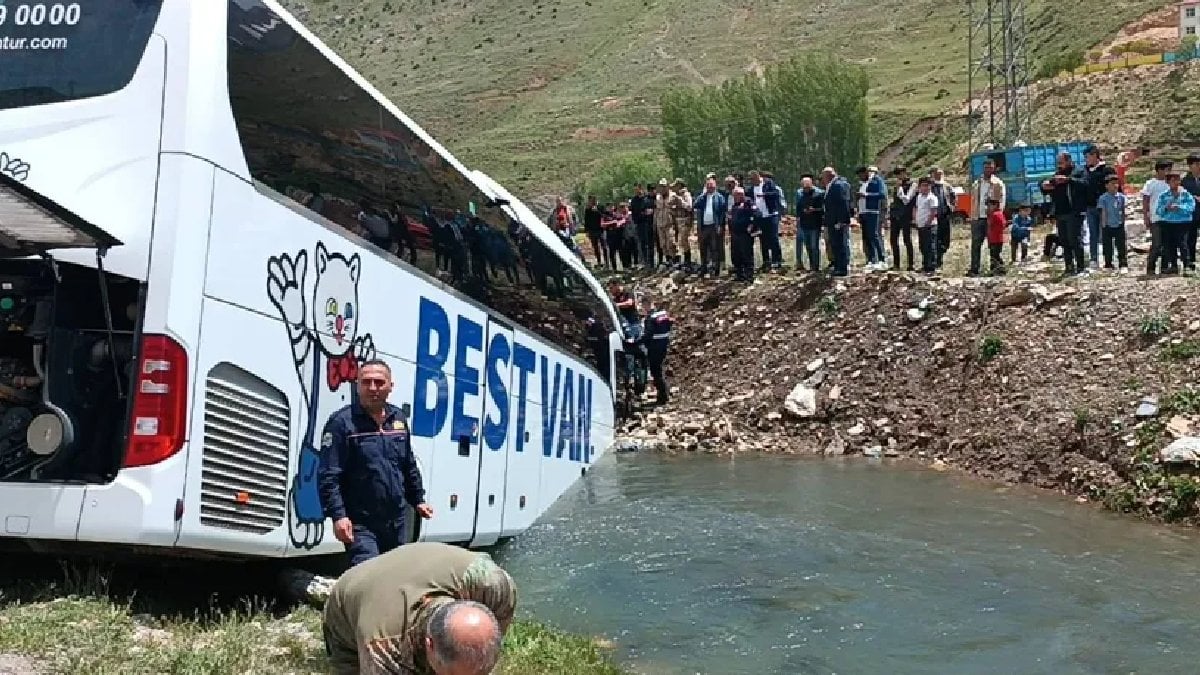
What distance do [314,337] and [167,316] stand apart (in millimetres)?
1171

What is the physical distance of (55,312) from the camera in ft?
18.7

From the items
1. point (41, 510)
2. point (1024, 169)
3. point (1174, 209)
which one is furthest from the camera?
point (1024, 169)

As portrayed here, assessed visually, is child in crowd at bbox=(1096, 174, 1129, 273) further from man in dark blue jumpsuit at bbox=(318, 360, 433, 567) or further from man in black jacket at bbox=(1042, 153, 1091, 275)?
man in dark blue jumpsuit at bbox=(318, 360, 433, 567)

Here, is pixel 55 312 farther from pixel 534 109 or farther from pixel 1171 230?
pixel 534 109

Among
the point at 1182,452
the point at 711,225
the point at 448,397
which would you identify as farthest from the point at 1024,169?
the point at 448,397

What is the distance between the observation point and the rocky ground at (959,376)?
42.0 ft

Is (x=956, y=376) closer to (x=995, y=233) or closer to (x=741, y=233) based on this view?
(x=995, y=233)

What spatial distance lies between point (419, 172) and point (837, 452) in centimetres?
1006

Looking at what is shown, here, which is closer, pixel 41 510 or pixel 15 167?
pixel 41 510

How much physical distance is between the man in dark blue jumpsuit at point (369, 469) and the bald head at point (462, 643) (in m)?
3.04

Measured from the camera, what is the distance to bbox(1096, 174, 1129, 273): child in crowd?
15.3m

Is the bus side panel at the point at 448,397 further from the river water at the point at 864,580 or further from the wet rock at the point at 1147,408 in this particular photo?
the wet rock at the point at 1147,408

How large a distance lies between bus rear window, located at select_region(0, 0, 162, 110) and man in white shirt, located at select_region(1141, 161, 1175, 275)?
12.6 meters

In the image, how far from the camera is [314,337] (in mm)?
6641
